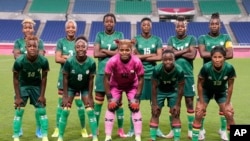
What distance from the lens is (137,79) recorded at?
273 inches

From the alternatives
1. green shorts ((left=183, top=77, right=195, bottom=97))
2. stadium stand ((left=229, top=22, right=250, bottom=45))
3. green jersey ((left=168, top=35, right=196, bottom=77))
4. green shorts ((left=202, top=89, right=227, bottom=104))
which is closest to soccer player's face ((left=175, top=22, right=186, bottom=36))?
green jersey ((left=168, top=35, right=196, bottom=77))

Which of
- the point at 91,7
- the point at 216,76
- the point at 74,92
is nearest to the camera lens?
the point at 216,76

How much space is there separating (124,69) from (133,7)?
39.0 m

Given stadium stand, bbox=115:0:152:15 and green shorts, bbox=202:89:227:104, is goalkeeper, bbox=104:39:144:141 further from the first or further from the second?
stadium stand, bbox=115:0:152:15

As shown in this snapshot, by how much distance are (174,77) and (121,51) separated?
0.98m

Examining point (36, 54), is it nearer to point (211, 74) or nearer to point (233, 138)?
point (211, 74)

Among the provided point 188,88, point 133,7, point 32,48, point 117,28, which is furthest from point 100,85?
point 133,7

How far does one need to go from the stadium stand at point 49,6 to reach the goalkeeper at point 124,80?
126ft

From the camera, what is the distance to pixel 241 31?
40812 mm

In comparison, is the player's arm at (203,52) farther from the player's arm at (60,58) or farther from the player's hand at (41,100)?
the player's hand at (41,100)

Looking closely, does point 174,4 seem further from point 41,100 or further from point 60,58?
point 41,100

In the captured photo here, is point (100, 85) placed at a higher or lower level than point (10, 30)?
lower

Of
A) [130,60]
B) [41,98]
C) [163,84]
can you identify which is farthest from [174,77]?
[41,98]

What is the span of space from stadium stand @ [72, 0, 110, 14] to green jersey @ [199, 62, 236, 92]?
125ft
